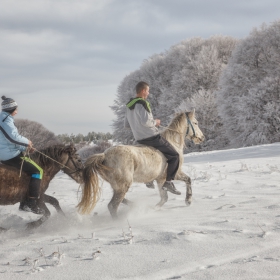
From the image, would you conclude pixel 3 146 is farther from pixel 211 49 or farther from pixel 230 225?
pixel 211 49

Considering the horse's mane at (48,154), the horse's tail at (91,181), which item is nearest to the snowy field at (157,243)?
the horse's tail at (91,181)

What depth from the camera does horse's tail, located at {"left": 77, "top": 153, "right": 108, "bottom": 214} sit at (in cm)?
646

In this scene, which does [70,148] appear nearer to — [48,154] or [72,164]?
[72,164]

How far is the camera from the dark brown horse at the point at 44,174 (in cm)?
604

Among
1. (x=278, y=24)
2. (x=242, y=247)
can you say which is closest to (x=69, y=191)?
(x=242, y=247)

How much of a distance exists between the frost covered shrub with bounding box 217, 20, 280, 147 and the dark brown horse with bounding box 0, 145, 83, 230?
27.8m

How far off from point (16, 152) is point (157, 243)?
3.13 metres

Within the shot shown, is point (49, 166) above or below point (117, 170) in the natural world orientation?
above

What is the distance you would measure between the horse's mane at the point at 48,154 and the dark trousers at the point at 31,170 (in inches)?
17.4

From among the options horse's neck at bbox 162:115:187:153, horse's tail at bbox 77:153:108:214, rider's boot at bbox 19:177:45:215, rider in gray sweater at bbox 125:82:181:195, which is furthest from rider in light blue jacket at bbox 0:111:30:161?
horse's neck at bbox 162:115:187:153

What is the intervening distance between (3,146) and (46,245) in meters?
2.11

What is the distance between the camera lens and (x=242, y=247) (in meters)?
4.01

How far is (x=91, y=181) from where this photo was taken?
6574 millimetres

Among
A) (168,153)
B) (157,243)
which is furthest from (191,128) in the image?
(157,243)
